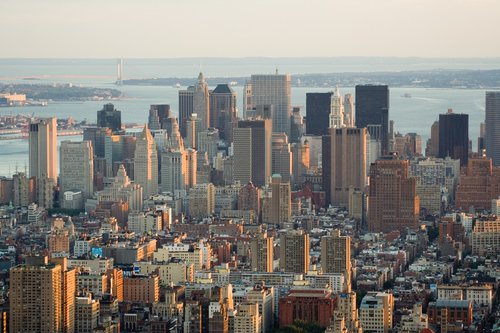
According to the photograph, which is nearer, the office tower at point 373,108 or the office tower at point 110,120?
the office tower at point 373,108

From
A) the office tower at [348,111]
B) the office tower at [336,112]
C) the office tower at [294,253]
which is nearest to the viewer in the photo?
the office tower at [294,253]

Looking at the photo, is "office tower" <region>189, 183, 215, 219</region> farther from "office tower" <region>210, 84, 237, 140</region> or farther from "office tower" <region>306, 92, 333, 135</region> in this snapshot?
"office tower" <region>306, 92, 333, 135</region>

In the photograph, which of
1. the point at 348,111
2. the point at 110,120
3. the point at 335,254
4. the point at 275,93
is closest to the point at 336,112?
the point at 348,111

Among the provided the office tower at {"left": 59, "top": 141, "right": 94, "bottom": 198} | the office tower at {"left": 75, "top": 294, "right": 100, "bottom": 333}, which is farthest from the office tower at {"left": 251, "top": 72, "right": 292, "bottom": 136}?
the office tower at {"left": 75, "top": 294, "right": 100, "bottom": 333}

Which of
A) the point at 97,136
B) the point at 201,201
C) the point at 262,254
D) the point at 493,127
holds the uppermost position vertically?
the point at 493,127

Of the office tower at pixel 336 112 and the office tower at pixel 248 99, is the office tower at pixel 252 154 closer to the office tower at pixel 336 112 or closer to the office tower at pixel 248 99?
the office tower at pixel 336 112

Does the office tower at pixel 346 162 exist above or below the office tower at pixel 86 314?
above

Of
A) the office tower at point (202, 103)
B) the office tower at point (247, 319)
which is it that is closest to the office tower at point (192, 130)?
the office tower at point (202, 103)

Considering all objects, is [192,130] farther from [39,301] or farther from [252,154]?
[39,301]
